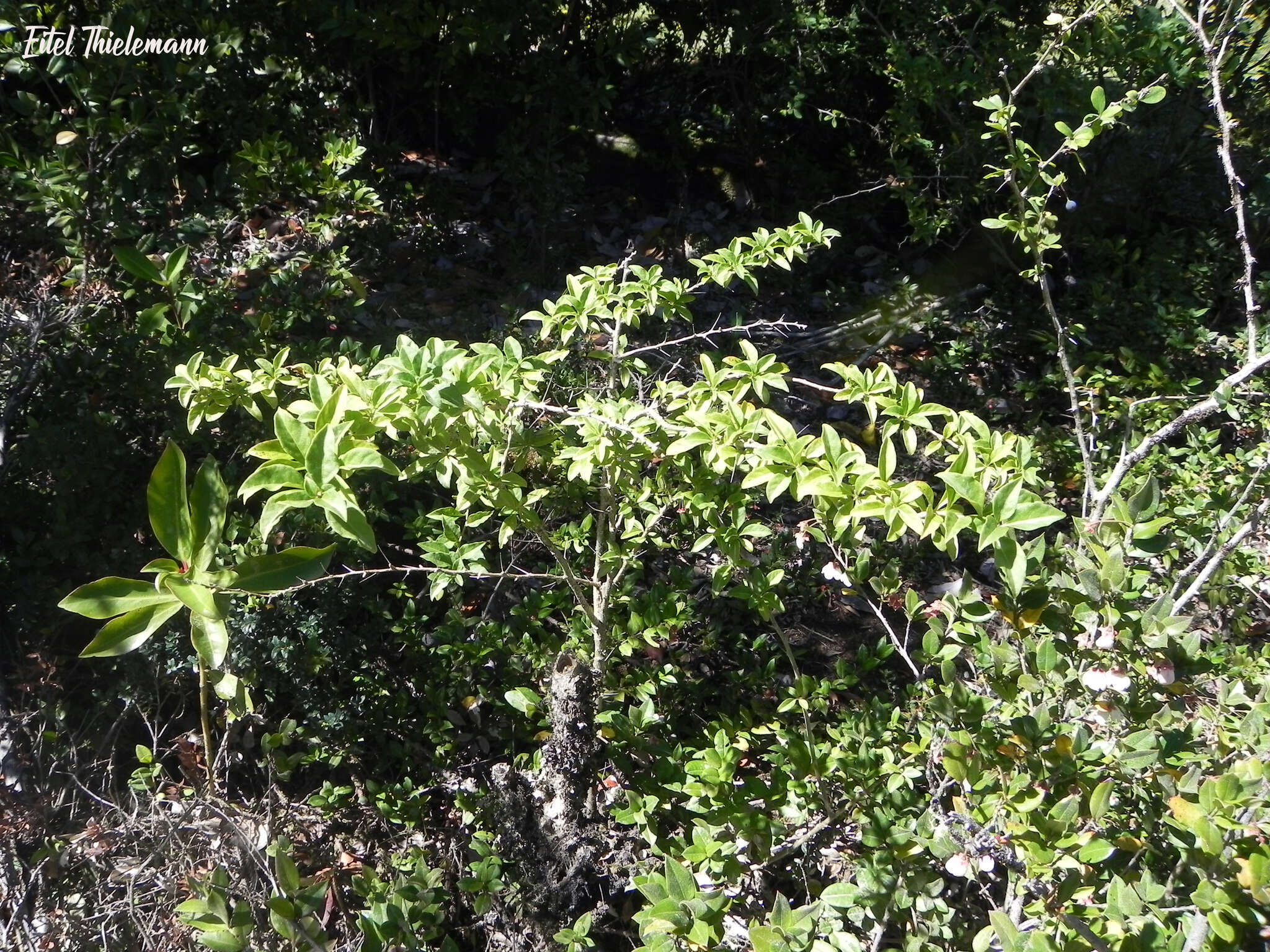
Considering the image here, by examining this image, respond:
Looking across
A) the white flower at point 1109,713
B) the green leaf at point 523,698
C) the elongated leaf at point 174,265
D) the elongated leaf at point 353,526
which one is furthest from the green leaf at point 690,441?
the elongated leaf at point 174,265

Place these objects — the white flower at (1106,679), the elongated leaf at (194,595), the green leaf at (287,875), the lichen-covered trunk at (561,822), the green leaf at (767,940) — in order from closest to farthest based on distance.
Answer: the elongated leaf at (194,595) < the green leaf at (767,940) < the white flower at (1106,679) < the green leaf at (287,875) < the lichen-covered trunk at (561,822)

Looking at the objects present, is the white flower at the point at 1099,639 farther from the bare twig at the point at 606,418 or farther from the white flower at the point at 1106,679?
the bare twig at the point at 606,418

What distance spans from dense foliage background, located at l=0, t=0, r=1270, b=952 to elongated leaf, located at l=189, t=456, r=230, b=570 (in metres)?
0.01

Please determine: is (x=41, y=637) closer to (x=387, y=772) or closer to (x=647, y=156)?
(x=387, y=772)

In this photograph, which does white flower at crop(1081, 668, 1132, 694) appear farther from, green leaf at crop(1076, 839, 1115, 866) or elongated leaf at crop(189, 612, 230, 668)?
elongated leaf at crop(189, 612, 230, 668)

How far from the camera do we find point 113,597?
121 centimetres

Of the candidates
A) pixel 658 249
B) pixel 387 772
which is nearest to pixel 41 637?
pixel 387 772

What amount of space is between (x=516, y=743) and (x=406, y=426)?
4.52 feet

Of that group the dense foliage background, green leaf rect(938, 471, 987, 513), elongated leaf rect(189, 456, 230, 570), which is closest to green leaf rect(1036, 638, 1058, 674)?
the dense foliage background

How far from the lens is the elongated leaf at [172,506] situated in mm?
1220

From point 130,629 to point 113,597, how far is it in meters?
0.05

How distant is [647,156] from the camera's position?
16.8 ft

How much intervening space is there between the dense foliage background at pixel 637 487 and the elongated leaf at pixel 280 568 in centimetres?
2

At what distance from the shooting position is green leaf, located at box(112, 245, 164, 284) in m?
2.10
